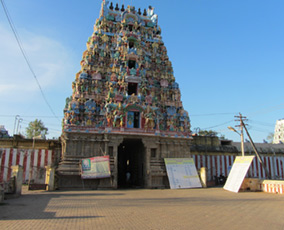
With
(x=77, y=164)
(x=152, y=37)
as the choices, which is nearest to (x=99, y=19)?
(x=152, y=37)

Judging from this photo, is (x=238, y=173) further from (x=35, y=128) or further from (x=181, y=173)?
(x=35, y=128)

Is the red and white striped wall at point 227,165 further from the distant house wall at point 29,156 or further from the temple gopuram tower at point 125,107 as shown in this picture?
the distant house wall at point 29,156

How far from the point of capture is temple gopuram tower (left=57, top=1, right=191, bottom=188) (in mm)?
24016

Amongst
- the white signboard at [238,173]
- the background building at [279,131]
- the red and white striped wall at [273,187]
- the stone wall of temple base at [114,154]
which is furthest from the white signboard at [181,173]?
the background building at [279,131]

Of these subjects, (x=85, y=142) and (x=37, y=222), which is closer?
(x=37, y=222)

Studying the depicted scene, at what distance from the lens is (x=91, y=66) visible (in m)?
→ 27.3

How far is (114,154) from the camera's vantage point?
2416 cm

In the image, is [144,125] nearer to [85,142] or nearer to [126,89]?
[126,89]

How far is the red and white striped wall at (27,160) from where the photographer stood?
86.2ft

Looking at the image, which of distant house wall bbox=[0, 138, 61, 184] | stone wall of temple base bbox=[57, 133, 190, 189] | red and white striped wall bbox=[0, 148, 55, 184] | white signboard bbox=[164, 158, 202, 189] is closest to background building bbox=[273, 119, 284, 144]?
stone wall of temple base bbox=[57, 133, 190, 189]

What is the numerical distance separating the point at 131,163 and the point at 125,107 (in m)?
9.36

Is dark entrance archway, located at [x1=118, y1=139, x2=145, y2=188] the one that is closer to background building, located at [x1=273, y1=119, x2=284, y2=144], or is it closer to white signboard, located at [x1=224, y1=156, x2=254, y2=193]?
white signboard, located at [x1=224, y1=156, x2=254, y2=193]

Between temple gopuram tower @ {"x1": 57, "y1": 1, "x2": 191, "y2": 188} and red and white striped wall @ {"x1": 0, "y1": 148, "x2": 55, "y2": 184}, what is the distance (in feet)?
14.5

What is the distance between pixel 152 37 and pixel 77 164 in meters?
19.6
